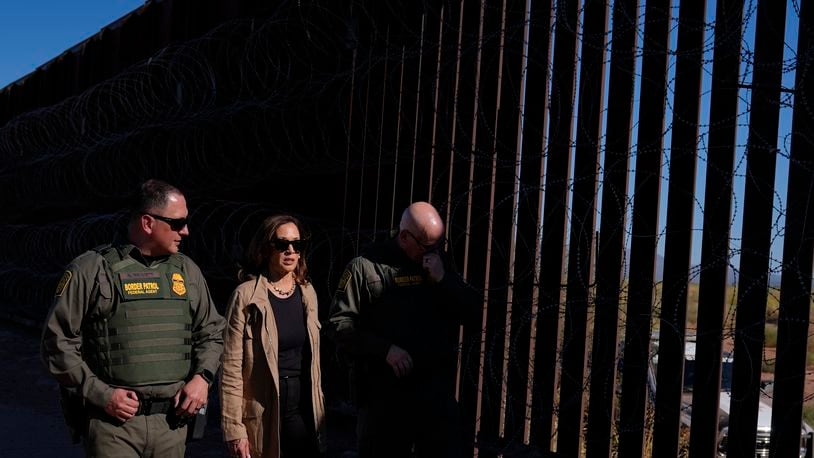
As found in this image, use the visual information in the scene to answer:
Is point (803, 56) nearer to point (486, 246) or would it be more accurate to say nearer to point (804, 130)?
point (804, 130)

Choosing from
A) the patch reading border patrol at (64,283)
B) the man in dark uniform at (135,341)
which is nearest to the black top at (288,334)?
the man in dark uniform at (135,341)

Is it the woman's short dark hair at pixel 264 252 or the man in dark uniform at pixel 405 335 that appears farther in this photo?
the woman's short dark hair at pixel 264 252

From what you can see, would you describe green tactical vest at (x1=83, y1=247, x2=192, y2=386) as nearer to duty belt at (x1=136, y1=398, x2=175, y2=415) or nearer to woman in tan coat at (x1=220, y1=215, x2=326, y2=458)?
duty belt at (x1=136, y1=398, x2=175, y2=415)

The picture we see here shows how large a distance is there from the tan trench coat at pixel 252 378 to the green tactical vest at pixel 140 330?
38 cm

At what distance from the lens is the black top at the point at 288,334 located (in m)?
3.81

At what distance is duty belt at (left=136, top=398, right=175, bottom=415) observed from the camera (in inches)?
127

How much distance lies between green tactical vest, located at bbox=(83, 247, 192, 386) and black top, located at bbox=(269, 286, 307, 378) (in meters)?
0.50

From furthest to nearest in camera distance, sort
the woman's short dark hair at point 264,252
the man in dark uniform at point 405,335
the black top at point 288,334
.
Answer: the woman's short dark hair at point 264,252, the black top at point 288,334, the man in dark uniform at point 405,335

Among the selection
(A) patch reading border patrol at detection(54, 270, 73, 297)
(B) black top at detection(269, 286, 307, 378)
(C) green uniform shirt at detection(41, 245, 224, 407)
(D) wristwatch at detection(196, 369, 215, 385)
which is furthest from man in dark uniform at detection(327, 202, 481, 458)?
(A) patch reading border patrol at detection(54, 270, 73, 297)

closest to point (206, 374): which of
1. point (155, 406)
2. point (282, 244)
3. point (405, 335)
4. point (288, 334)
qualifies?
point (155, 406)

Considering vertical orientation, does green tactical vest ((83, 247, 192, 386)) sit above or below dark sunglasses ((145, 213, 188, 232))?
below

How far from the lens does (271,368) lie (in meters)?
3.74

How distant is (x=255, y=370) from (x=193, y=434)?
0.44 m

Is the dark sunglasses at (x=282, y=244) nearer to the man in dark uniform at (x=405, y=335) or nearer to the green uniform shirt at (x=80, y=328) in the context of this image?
the man in dark uniform at (x=405, y=335)
